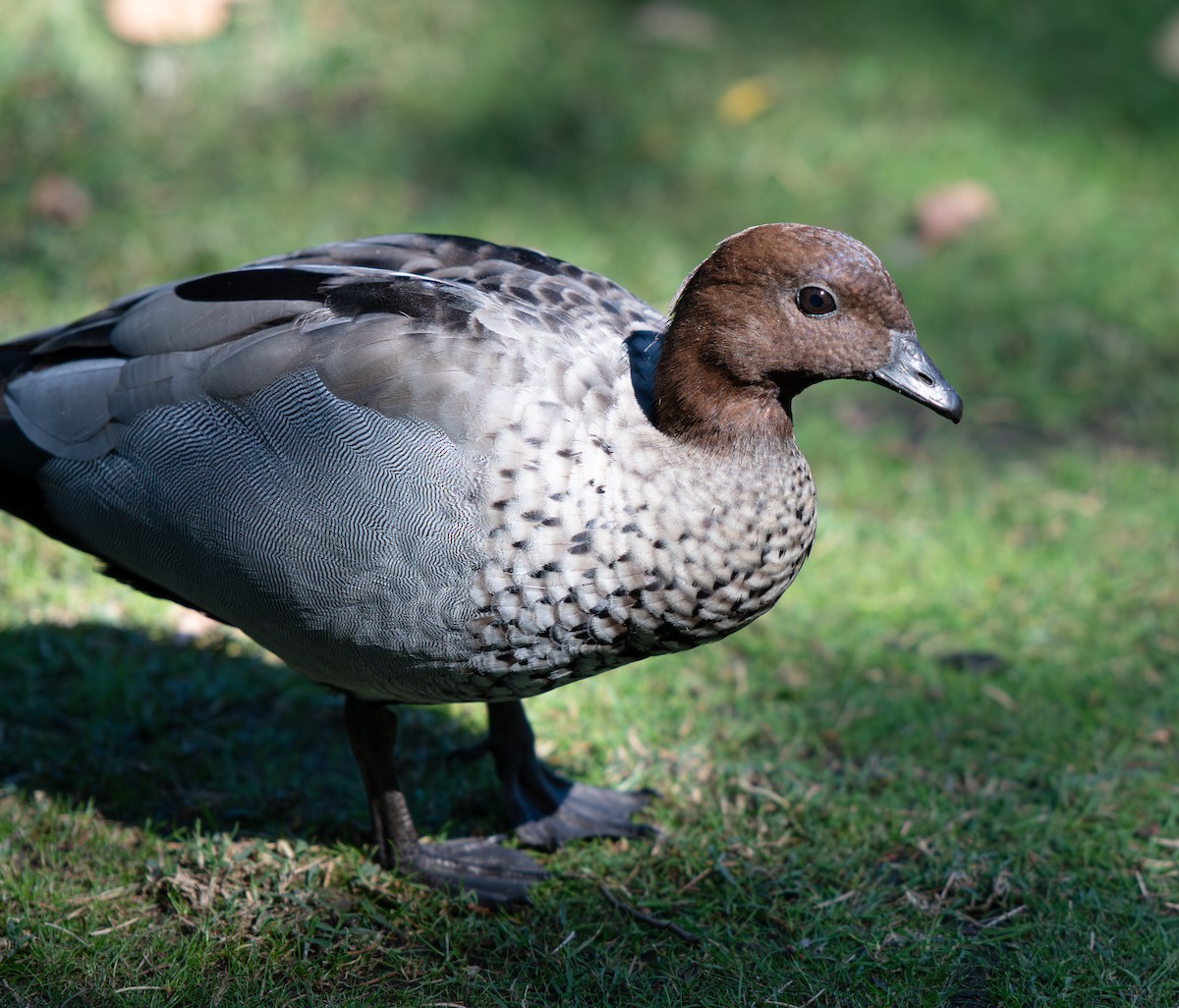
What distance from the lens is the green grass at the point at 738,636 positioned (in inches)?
114

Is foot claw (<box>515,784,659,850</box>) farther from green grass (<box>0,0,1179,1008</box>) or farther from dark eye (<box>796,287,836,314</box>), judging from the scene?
dark eye (<box>796,287,836,314</box>)

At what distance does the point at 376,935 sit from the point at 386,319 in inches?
51.1

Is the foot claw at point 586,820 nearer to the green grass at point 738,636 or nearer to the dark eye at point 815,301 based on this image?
the green grass at point 738,636

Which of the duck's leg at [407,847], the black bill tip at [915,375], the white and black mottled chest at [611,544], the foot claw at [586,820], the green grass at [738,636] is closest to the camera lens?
the white and black mottled chest at [611,544]

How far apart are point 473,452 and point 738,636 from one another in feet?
5.28

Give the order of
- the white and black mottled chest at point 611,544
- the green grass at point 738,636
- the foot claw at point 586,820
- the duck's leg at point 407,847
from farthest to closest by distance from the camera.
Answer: the foot claw at point 586,820
the duck's leg at point 407,847
the green grass at point 738,636
the white and black mottled chest at point 611,544

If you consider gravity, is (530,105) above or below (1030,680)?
above

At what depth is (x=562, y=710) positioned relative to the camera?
3.72 metres

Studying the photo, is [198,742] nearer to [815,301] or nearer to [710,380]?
[710,380]

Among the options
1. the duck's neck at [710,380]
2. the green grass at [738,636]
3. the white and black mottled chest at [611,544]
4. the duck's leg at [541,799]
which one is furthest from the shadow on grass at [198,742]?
the duck's neck at [710,380]

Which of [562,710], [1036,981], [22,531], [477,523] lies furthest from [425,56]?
[1036,981]

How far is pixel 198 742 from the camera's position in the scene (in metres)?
3.55

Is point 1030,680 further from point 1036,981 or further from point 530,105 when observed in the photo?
point 530,105

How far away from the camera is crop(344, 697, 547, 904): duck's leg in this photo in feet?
10.00
